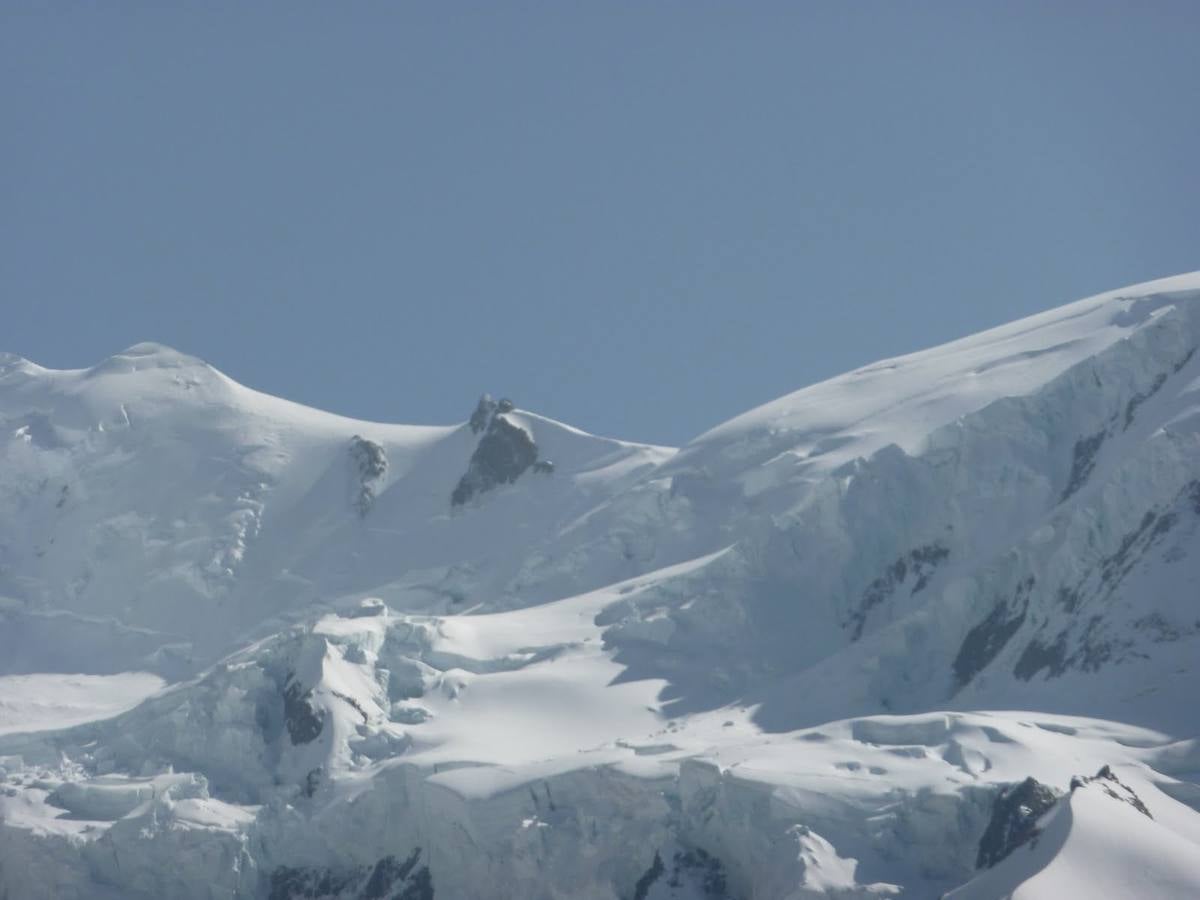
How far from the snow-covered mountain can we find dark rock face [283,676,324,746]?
14.1 inches

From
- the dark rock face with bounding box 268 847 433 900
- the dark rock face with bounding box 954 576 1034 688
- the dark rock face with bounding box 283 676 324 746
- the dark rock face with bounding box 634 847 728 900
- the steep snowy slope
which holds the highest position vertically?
the steep snowy slope

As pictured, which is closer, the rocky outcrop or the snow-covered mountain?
the snow-covered mountain

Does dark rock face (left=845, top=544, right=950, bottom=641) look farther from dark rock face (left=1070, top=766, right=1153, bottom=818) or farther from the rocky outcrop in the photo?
the rocky outcrop

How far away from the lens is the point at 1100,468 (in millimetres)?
136125

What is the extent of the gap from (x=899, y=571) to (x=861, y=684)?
14.0m

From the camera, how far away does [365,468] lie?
19288 cm

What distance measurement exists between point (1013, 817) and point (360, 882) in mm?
38852

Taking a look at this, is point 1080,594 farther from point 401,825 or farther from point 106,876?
point 106,876

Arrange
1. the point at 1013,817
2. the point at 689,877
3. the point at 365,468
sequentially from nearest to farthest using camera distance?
the point at 1013,817
the point at 689,877
the point at 365,468

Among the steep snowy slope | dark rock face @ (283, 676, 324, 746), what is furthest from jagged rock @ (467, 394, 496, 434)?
dark rock face @ (283, 676, 324, 746)

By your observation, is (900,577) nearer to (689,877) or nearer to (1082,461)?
(1082,461)

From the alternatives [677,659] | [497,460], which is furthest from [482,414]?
[677,659]

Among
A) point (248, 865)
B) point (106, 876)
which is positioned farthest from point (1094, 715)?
point (106, 876)

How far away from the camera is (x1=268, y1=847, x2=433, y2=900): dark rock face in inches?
4882
